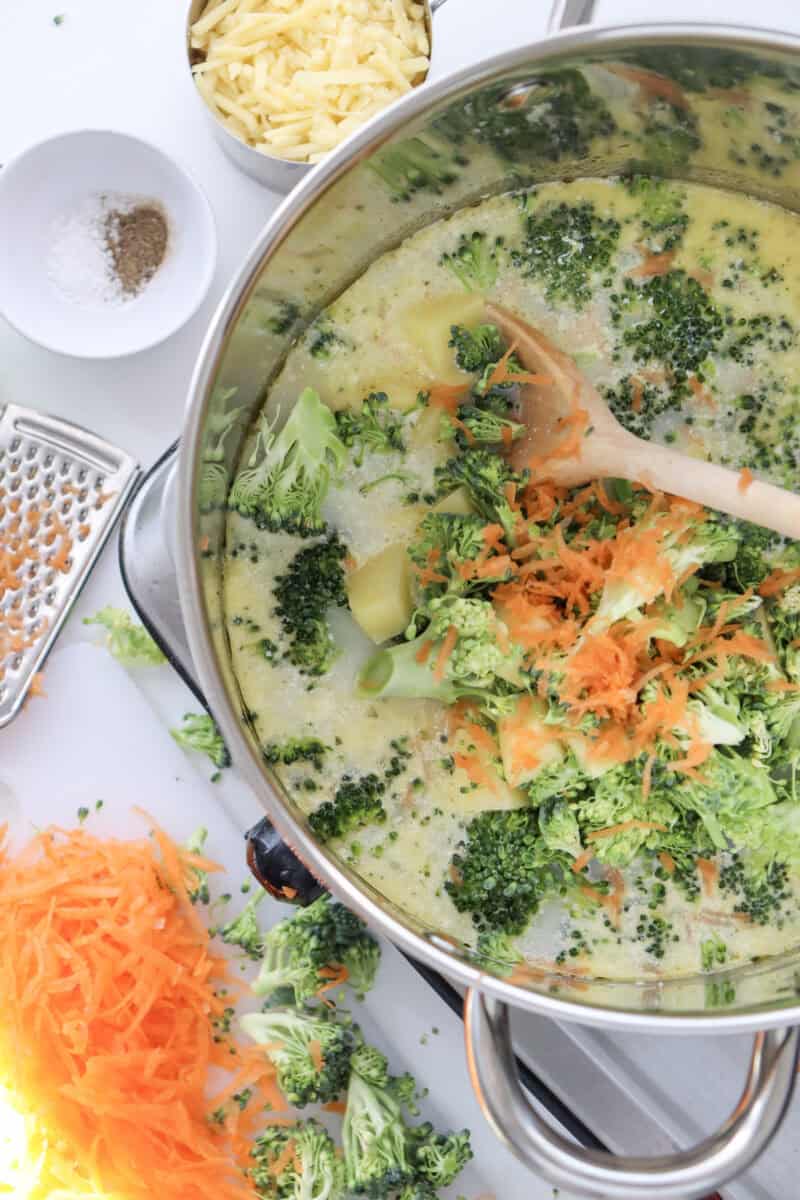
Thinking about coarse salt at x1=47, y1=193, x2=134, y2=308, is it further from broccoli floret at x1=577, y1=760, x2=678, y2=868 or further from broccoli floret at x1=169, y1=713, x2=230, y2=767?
broccoli floret at x1=577, y1=760, x2=678, y2=868

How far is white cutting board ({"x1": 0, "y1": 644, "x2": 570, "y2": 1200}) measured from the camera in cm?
180

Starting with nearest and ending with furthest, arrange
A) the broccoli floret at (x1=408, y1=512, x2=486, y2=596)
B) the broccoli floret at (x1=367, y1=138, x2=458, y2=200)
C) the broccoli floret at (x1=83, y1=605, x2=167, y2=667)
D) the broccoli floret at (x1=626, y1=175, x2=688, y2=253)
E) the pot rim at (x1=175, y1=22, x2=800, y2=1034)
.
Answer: the pot rim at (x1=175, y1=22, x2=800, y2=1034) → the broccoli floret at (x1=367, y1=138, x2=458, y2=200) → the broccoli floret at (x1=408, y1=512, x2=486, y2=596) → the broccoli floret at (x1=626, y1=175, x2=688, y2=253) → the broccoli floret at (x1=83, y1=605, x2=167, y2=667)

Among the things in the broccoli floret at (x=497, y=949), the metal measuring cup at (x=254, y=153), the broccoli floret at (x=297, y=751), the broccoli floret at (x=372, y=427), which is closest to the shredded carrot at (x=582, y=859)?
the broccoli floret at (x=497, y=949)

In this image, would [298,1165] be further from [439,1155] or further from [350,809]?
[350,809]

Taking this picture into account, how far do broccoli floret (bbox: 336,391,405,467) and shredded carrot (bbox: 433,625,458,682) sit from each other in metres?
0.26

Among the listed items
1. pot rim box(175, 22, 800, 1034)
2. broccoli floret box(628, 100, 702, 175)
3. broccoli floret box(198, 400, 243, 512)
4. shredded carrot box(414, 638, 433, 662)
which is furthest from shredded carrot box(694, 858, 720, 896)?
broccoli floret box(628, 100, 702, 175)

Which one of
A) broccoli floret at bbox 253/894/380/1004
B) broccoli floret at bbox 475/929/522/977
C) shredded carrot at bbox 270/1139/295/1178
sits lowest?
shredded carrot at bbox 270/1139/295/1178

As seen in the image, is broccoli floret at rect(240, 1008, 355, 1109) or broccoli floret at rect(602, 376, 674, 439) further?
broccoli floret at rect(240, 1008, 355, 1109)

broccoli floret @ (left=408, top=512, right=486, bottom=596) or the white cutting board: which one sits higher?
broccoli floret @ (left=408, top=512, right=486, bottom=596)

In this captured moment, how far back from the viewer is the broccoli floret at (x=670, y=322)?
1530 mm

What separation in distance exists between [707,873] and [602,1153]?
382 mm

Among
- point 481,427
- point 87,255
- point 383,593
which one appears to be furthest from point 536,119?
point 87,255

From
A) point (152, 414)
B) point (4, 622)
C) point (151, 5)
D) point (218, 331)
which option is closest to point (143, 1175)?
point (4, 622)

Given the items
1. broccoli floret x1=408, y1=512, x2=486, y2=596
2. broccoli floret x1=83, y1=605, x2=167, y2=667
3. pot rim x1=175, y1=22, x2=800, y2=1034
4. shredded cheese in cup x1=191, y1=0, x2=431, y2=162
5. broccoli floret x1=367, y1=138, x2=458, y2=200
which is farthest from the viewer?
broccoli floret x1=83, y1=605, x2=167, y2=667
